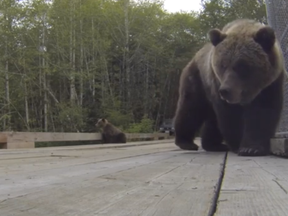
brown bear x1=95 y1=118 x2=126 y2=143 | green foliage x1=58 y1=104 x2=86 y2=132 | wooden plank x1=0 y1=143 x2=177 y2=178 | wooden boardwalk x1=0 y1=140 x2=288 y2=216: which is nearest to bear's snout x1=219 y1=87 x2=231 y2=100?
wooden plank x1=0 y1=143 x2=177 y2=178

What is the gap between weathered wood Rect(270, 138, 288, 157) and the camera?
3.78 meters

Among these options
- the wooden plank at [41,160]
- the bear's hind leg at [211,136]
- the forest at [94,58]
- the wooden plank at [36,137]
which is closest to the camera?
the wooden plank at [41,160]

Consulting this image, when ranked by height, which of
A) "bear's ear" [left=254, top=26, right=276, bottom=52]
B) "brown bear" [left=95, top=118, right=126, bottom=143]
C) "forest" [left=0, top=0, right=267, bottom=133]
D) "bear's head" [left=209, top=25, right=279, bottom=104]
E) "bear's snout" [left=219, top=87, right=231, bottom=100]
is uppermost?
"forest" [left=0, top=0, right=267, bottom=133]

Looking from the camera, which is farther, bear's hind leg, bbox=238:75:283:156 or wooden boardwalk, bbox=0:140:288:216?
bear's hind leg, bbox=238:75:283:156

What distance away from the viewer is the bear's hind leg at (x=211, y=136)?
18.5 feet

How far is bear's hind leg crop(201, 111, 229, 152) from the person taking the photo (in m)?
5.64

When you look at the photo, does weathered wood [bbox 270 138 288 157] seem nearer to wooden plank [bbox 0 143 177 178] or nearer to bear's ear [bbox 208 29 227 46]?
bear's ear [bbox 208 29 227 46]

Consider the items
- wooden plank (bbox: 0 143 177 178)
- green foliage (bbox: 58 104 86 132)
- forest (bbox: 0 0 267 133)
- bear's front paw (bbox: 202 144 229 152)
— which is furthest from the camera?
green foliage (bbox: 58 104 86 132)

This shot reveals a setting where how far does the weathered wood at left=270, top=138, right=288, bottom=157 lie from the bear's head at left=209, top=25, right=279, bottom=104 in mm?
495

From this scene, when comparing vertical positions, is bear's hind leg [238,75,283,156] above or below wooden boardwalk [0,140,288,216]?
above

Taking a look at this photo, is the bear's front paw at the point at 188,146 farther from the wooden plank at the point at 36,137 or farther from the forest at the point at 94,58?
the forest at the point at 94,58

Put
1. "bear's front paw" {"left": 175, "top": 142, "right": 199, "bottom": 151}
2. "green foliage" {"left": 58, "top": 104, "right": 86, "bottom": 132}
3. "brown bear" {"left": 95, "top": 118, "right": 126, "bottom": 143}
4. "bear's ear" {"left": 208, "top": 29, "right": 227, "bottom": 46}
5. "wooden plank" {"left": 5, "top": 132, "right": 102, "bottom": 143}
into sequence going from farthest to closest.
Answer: "green foliage" {"left": 58, "top": 104, "right": 86, "bottom": 132} < "brown bear" {"left": 95, "top": 118, "right": 126, "bottom": 143} < "wooden plank" {"left": 5, "top": 132, "right": 102, "bottom": 143} < "bear's front paw" {"left": 175, "top": 142, "right": 199, "bottom": 151} < "bear's ear" {"left": 208, "top": 29, "right": 227, "bottom": 46}

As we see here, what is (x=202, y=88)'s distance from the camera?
5.63m

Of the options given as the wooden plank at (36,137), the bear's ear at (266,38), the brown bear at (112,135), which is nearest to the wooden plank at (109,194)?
the bear's ear at (266,38)
